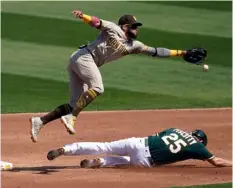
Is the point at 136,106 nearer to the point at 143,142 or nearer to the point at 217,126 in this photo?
the point at 217,126

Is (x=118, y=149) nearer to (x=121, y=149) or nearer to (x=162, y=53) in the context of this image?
(x=121, y=149)

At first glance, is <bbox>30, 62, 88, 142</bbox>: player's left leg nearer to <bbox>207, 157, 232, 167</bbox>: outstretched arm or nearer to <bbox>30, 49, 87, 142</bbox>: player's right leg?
<bbox>30, 49, 87, 142</bbox>: player's right leg

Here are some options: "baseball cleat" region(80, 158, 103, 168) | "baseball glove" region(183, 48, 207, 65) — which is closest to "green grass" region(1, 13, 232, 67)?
"baseball glove" region(183, 48, 207, 65)

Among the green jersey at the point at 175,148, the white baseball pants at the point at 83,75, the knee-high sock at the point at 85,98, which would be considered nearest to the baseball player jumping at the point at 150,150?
the green jersey at the point at 175,148

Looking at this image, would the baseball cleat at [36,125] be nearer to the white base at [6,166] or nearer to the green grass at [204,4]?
the white base at [6,166]

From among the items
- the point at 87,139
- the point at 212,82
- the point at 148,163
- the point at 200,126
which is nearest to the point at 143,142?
the point at 148,163

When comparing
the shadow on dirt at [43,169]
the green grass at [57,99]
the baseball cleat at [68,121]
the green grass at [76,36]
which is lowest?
the shadow on dirt at [43,169]

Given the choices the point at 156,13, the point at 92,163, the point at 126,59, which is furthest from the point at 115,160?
the point at 156,13
